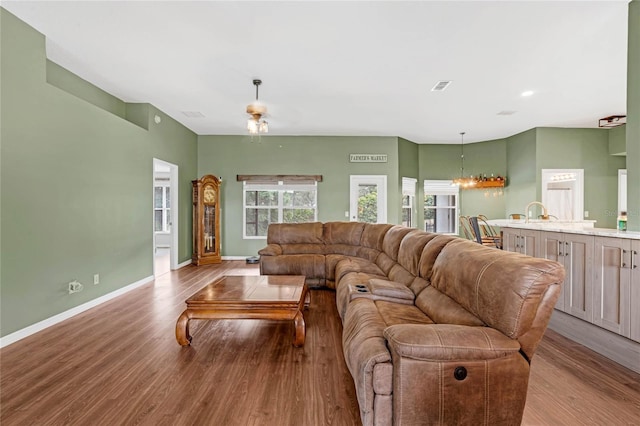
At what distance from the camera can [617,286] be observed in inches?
93.7

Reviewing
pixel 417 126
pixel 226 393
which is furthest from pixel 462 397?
pixel 417 126

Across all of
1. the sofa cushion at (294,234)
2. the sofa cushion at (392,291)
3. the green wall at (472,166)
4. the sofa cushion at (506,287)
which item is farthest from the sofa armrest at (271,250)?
the green wall at (472,166)

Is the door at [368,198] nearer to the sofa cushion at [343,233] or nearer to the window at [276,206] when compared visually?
the window at [276,206]

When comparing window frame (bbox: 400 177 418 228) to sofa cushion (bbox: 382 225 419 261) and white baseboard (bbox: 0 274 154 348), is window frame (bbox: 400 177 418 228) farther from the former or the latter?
white baseboard (bbox: 0 274 154 348)

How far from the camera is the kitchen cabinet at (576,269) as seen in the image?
8.61ft

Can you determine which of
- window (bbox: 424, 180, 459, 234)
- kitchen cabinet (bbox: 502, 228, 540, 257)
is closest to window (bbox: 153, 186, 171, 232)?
window (bbox: 424, 180, 459, 234)

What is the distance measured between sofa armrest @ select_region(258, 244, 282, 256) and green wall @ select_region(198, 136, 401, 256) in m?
2.51

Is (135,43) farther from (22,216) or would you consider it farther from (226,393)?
(226,393)

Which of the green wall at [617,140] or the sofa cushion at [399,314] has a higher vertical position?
Result: the green wall at [617,140]

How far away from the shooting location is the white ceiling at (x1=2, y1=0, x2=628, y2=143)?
2.68 meters

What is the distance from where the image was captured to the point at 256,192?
7.13 meters

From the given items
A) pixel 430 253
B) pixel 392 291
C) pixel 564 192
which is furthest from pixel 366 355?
pixel 564 192

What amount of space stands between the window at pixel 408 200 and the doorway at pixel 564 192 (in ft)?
9.06

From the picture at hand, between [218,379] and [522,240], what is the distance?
3472 mm
